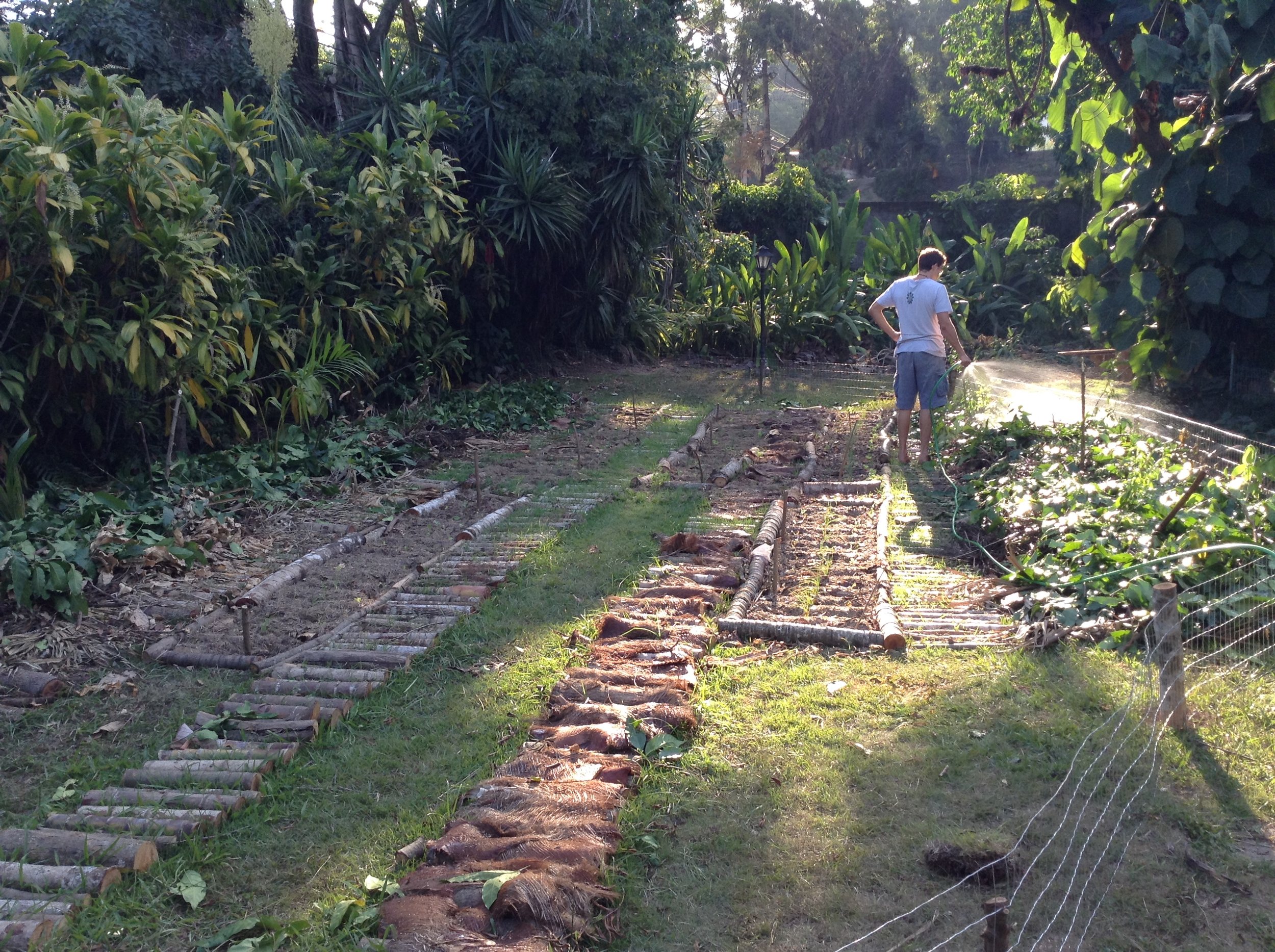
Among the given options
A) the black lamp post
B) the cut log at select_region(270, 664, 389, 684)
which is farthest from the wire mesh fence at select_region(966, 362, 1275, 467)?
the cut log at select_region(270, 664, 389, 684)

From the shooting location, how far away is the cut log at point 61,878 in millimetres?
2975

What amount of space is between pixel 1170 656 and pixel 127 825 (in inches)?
138

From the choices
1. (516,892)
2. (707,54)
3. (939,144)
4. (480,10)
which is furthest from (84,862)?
(939,144)

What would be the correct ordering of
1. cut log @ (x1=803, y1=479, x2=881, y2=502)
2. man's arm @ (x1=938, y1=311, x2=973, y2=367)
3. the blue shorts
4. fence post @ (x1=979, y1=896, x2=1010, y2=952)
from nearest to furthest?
1. fence post @ (x1=979, y1=896, x2=1010, y2=952)
2. cut log @ (x1=803, y1=479, x2=881, y2=502)
3. man's arm @ (x1=938, y1=311, x2=973, y2=367)
4. the blue shorts

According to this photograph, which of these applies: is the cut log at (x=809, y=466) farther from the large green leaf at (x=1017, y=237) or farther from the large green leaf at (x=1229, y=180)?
the large green leaf at (x=1017, y=237)

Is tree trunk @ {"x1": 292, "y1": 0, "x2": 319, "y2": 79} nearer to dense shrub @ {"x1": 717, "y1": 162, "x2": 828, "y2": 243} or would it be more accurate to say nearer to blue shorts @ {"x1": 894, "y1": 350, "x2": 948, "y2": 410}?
blue shorts @ {"x1": 894, "y1": 350, "x2": 948, "y2": 410}

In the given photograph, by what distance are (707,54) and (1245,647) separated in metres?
32.0

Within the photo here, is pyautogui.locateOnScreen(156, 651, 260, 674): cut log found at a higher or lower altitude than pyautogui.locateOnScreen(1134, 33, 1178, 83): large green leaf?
lower

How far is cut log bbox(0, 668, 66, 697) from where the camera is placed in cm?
434

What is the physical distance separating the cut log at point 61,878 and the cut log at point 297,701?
109 centimetres

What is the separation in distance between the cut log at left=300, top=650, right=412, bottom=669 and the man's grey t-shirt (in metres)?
4.88

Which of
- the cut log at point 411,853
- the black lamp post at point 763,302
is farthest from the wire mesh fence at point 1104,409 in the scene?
the cut log at point 411,853

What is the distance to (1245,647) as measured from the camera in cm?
424

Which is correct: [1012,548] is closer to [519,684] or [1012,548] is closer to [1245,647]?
[1245,647]
